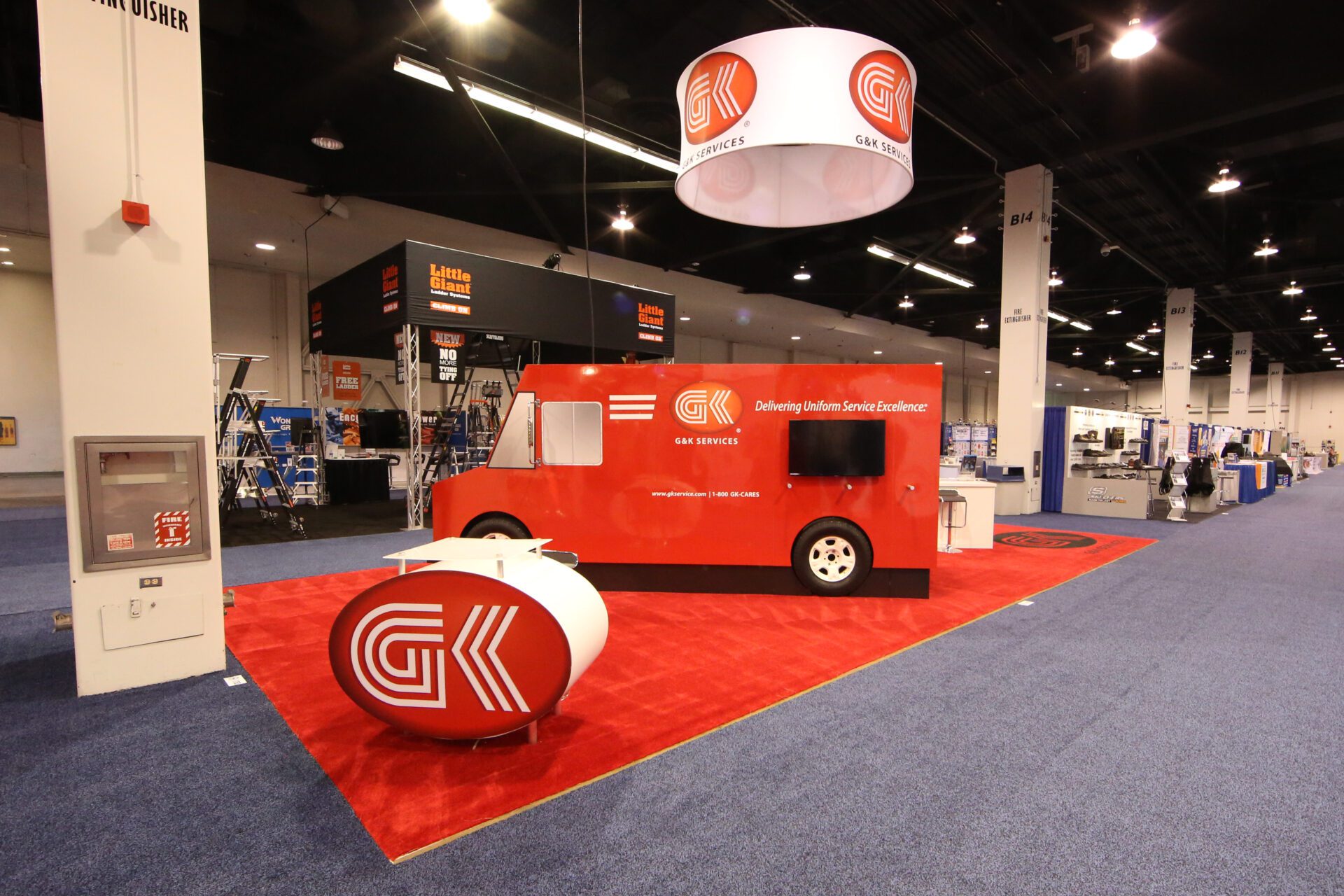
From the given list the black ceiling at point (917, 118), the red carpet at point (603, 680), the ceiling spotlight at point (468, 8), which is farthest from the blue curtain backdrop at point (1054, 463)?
the ceiling spotlight at point (468, 8)

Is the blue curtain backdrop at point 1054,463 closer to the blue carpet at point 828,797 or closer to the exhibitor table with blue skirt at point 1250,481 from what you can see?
the exhibitor table with blue skirt at point 1250,481

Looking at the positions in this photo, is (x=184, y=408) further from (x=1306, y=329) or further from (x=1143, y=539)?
(x=1306, y=329)

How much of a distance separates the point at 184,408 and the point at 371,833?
8.56 ft

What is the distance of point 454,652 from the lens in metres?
2.37

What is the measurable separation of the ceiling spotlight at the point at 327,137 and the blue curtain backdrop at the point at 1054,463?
1293 centimetres

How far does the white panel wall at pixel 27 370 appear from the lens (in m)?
12.3

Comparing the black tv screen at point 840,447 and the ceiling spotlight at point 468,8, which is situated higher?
the ceiling spotlight at point 468,8

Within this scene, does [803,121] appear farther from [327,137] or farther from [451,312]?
[327,137]

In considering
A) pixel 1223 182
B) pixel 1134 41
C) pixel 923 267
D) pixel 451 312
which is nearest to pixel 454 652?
pixel 451 312

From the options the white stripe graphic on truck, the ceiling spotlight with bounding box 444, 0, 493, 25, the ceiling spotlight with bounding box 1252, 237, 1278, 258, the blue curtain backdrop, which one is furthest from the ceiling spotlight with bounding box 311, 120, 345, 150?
the ceiling spotlight with bounding box 1252, 237, 1278, 258

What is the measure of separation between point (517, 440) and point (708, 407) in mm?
1695

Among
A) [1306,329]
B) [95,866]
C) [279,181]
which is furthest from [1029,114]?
[1306,329]

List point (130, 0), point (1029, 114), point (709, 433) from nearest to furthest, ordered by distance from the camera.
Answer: point (130, 0) → point (709, 433) → point (1029, 114)

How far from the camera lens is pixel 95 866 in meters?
1.84
